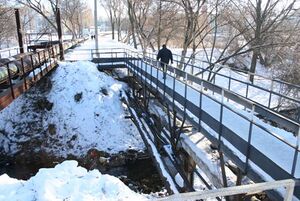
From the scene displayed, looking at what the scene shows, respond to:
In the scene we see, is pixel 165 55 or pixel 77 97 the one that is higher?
pixel 165 55

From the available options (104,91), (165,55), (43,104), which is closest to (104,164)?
(104,91)

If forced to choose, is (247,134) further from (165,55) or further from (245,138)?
(165,55)

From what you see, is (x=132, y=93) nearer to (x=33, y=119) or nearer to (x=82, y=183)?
(x=33, y=119)

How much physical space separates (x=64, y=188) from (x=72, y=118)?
13215mm

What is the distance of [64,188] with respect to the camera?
22.2ft

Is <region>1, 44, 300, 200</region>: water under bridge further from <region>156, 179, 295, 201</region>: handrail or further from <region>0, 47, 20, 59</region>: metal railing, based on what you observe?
<region>0, 47, 20, 59</region>: metal railing

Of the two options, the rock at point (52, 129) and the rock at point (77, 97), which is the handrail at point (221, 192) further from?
the rock at point (77, 97)

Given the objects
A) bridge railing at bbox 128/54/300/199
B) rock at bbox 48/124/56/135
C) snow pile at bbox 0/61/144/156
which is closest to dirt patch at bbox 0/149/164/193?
snow pile at bbox 0/61/144/156

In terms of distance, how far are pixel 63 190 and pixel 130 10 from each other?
2798 cm

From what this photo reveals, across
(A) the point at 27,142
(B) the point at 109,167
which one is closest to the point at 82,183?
(B) the point at 109,167

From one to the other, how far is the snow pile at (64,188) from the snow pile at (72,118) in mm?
10178

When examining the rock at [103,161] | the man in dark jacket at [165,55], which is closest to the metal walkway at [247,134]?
the man in dark jacket at [165,55]

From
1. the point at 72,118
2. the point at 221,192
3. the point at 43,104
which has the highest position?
the point at 221,192

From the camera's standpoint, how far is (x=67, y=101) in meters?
20.5
